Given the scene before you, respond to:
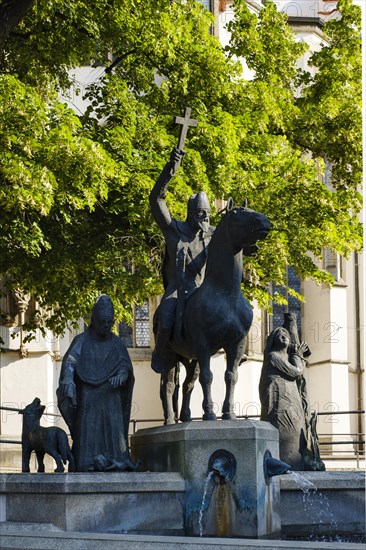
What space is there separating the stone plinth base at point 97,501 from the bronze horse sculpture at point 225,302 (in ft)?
3.55

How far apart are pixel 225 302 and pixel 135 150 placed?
379 inches

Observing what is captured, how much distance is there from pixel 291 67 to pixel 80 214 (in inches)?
257

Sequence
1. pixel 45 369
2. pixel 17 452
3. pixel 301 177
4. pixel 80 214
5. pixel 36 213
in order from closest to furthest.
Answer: pixel 36 213 → pixel 80 214 → pixel 301 177 → pixel 17 452 → pixel 45 369

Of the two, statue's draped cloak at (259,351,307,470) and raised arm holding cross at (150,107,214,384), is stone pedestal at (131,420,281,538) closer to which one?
raised arm holding cross at (150,107,214,384)

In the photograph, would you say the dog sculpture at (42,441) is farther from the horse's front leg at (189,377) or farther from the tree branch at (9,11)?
the tree branch at (9,11)

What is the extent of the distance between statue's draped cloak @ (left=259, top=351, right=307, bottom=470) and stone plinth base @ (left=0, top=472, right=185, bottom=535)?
3089mm

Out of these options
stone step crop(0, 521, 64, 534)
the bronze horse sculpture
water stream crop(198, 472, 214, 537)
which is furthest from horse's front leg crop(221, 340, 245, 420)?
stone step crop(0, 521, 64, 534)

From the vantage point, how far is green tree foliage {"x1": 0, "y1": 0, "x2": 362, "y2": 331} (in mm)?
18219

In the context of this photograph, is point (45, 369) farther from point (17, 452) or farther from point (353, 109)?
point (353, 109)

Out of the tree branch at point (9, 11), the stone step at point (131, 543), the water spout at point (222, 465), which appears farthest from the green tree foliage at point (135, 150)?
the stone step at point (131, 543)

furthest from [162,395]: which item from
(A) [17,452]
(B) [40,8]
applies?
(A) [17,452]

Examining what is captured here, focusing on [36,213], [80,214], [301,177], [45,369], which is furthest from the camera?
[45,369]

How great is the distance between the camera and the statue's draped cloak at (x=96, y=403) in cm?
1103

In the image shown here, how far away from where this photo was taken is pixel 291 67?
973 inches
